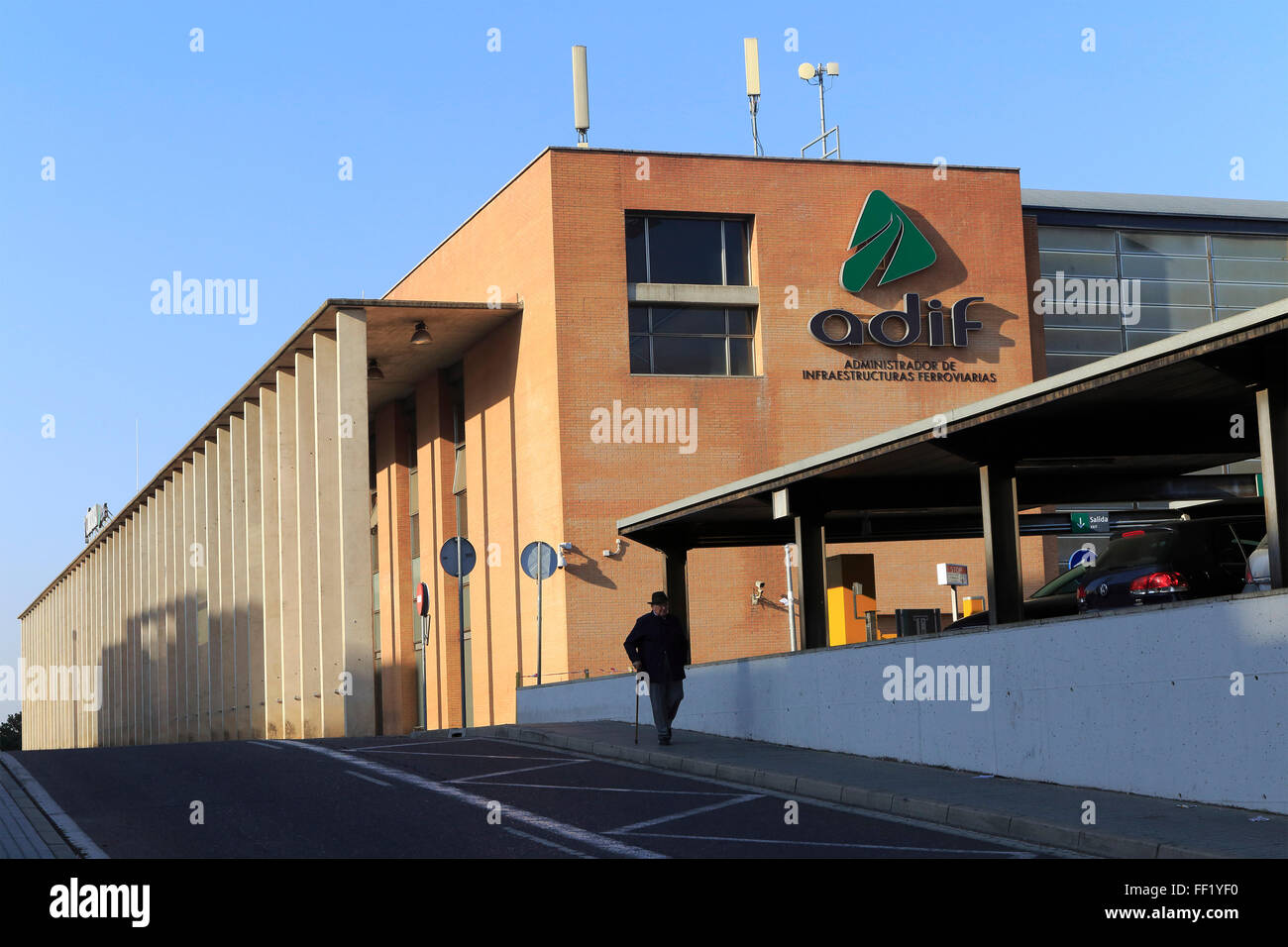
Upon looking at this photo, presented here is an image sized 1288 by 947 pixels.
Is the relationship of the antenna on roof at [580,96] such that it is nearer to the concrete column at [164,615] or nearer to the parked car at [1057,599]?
the parked car at [1057,599]

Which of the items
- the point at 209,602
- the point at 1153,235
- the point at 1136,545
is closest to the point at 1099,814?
the point at 1136,545

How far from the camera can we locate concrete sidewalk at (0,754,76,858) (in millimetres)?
9898

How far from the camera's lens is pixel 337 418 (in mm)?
31828

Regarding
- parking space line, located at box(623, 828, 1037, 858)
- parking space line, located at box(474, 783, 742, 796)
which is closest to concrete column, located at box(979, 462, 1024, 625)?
parking space line, located at box(474, 783, 742, 796)

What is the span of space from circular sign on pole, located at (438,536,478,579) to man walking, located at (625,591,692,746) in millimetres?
6458

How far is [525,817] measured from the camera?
11.7m

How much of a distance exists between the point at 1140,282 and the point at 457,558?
71.8 feet

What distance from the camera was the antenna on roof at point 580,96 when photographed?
3400 centimetres

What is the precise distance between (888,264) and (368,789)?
2218 cm

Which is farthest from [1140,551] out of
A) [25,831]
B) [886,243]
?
[886,243]

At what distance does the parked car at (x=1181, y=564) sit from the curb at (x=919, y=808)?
14.2 feet

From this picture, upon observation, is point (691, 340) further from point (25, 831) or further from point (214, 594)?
point (25, 831)

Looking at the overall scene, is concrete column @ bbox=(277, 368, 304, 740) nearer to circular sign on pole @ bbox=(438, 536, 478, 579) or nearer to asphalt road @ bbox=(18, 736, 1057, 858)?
circular sign on pole @ bbox=(438, 536, 478, 579)
